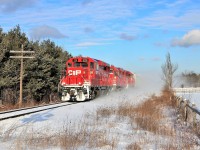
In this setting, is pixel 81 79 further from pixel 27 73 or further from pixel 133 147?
pixel 133 147

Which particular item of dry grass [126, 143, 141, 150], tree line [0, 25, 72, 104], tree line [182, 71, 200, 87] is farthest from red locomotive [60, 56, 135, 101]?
tree line [182, 71, 200, 87]

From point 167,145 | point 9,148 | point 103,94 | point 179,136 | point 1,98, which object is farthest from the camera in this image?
point 103,94

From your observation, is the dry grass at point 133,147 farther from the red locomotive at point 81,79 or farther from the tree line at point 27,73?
the red locomotive at point 81,79

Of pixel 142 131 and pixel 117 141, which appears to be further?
pixel 142 131

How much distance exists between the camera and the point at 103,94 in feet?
102

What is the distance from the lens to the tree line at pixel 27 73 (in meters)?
24.0

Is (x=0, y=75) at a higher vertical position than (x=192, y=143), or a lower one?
higher

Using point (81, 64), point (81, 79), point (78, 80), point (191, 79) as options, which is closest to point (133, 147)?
point (81, 79)

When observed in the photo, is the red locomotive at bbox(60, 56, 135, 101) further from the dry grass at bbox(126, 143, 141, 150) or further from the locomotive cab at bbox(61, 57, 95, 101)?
the dry grass at bbox(126, 143, 141, 150)

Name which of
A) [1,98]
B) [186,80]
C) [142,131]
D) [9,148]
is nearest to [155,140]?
[142,131]

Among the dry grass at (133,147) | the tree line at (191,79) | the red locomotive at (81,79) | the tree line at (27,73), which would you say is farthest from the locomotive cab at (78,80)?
the tree line at (191,79)

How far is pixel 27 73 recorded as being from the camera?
26453 mm

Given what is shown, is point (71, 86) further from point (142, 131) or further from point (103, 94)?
point (142, 131)

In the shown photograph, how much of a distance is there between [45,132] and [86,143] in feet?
6.13
